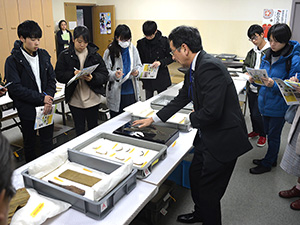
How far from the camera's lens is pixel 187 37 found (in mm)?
1632

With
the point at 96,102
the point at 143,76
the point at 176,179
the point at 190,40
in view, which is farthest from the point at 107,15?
the point at 190,40

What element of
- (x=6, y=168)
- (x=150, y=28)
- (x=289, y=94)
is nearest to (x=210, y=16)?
(x=150, y=28)

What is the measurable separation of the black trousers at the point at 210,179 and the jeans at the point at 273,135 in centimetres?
121

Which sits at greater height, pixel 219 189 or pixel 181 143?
pixel 181 143

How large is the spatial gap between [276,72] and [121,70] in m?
1.53

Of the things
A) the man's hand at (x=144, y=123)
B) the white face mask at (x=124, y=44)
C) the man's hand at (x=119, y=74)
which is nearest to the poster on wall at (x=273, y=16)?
the white face mask at (x=124, y=44)

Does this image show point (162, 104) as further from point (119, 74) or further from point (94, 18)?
point (94, 18)

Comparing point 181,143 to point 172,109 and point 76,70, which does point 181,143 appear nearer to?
point 172,109

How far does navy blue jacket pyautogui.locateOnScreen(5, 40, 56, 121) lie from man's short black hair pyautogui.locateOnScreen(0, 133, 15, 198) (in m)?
2.00

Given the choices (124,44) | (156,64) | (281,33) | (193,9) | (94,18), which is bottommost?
(156,64)

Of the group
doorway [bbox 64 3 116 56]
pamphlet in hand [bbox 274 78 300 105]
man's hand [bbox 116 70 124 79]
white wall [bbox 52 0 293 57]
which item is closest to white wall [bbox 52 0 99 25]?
white wall [bbox 52 0 293 57]

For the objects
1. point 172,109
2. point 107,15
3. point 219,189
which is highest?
point 107,15

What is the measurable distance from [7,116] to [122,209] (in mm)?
2275

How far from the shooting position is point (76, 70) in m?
2.61
